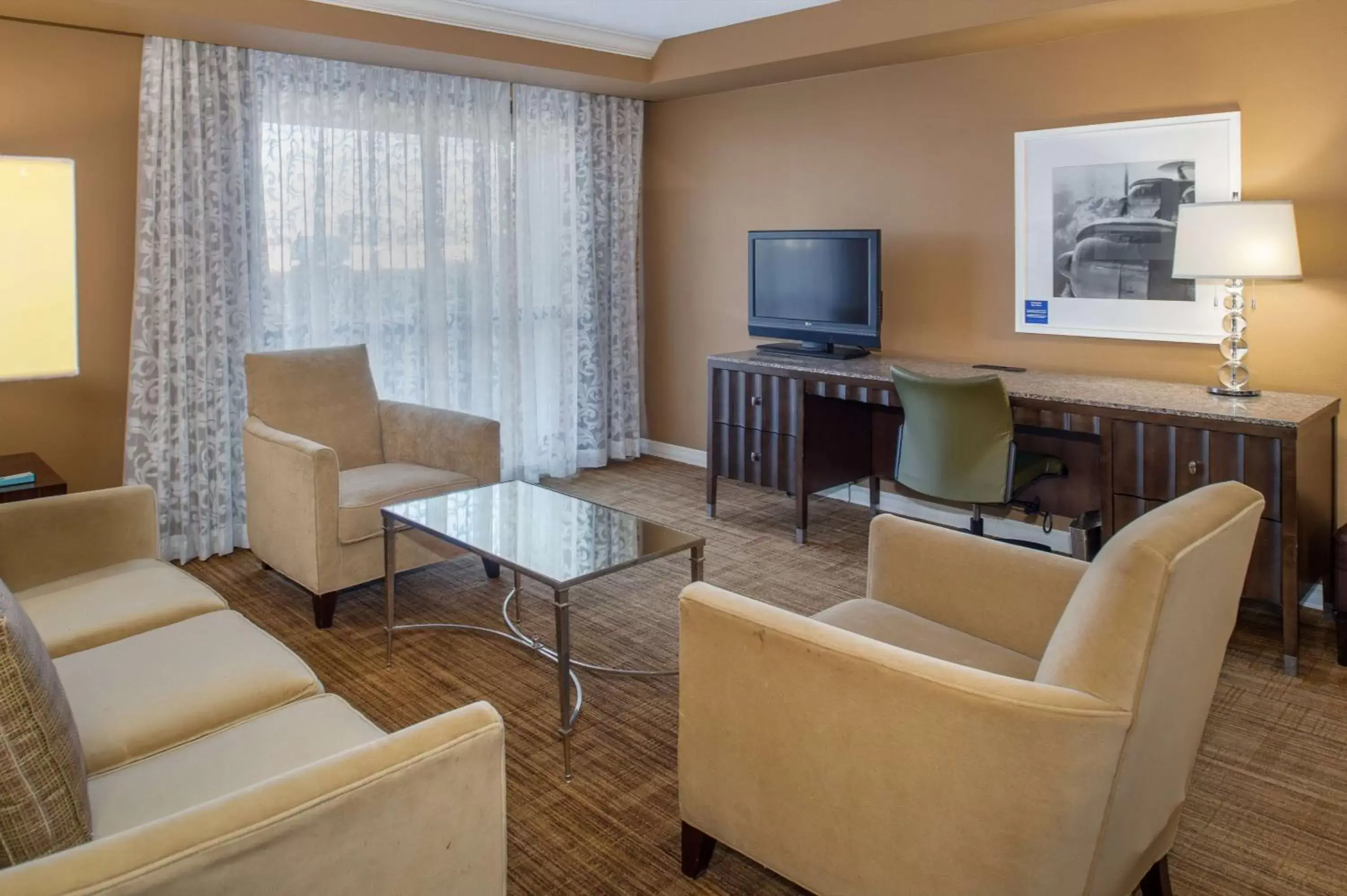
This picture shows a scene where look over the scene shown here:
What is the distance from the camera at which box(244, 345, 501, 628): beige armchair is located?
3.45 metres

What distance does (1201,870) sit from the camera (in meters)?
2.11

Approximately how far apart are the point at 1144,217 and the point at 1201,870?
105 inches

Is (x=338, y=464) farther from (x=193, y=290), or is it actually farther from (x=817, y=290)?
(x=817, y=290)

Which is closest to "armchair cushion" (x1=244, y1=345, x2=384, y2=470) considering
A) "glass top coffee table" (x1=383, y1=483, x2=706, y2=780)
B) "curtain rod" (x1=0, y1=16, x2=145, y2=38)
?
"glass top coffee table" (x1=383, y1=483, x2=706, y2=780)

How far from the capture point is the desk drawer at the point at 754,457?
15.2 ft

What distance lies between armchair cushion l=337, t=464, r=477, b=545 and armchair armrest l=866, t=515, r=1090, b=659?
1.86 metres

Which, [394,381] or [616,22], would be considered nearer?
[616,22]

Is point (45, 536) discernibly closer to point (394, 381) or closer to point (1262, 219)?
point (394, 381)

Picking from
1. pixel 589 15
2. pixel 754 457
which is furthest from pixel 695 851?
pixel 589 15

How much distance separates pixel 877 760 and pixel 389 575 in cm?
213

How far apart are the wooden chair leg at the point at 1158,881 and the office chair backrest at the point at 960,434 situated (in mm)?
1864

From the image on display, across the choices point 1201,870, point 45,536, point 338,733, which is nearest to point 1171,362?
point 1201,870

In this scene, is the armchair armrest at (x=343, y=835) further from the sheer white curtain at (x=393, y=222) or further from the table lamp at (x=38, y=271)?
the sheer white curtain at (x=393, y=222)

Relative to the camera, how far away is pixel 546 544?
2855mm
